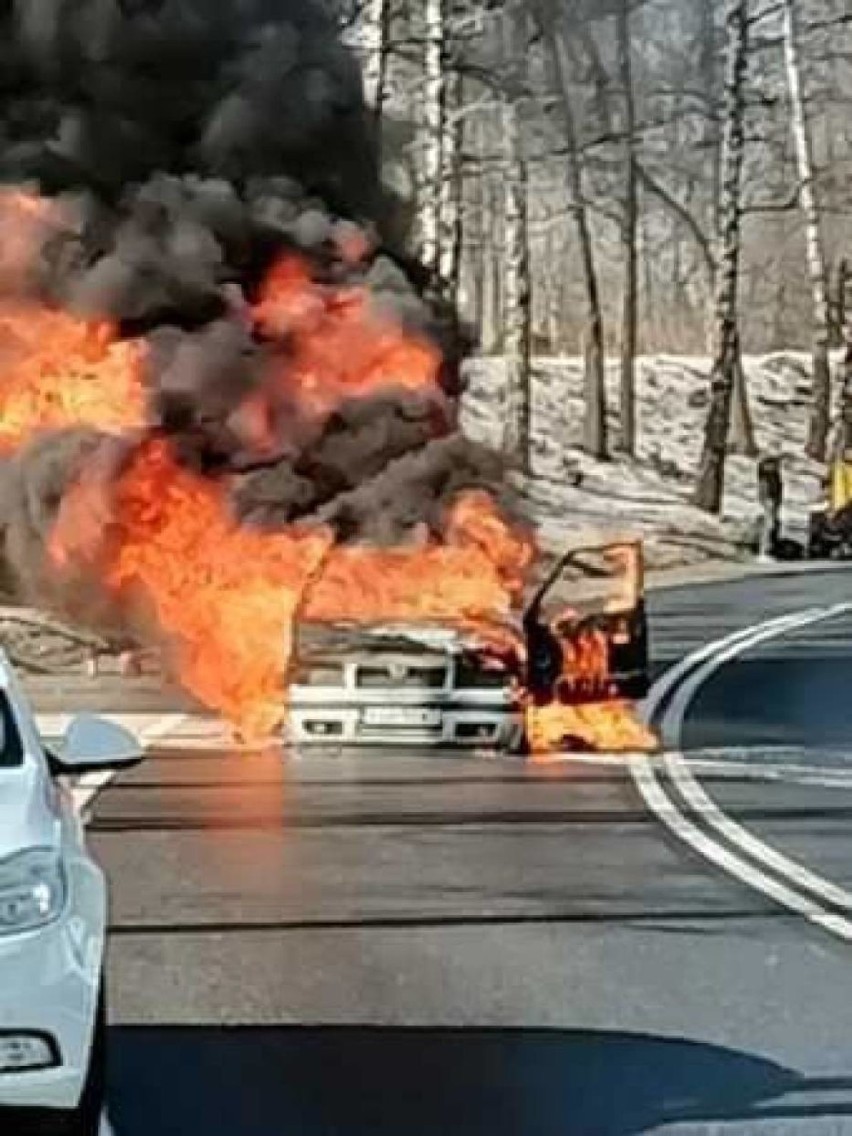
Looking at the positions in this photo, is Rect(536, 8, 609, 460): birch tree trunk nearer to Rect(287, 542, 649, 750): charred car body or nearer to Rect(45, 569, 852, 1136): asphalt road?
Rect(287, 542, 649, 750): charred car body

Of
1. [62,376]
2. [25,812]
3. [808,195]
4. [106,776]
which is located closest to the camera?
[25,812]

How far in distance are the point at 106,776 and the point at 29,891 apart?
943cm

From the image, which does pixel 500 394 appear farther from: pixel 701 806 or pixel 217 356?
pixel 701 806

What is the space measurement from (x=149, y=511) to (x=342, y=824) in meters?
6.87

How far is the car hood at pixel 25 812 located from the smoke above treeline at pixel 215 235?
1235 centimetres

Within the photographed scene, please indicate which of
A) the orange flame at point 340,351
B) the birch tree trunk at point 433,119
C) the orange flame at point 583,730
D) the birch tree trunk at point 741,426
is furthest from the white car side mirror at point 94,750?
the birch tree trunk at point 741,426

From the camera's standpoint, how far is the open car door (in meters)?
17.5

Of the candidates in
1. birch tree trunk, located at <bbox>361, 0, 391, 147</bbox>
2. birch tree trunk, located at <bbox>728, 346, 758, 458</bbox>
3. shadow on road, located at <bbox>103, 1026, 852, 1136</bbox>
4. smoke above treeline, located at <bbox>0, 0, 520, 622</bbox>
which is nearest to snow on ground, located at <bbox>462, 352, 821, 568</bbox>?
birch tree trunk, located at <bbox>728, 346, 758, 458</bbox>

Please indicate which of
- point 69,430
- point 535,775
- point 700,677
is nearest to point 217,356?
point 69,430

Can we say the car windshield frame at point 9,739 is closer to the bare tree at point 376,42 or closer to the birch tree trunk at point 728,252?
the bare tree at point 376,42

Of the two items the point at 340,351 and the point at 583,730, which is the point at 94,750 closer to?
the point at 583,730

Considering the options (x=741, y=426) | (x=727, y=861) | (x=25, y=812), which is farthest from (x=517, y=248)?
(x=25, y=812)

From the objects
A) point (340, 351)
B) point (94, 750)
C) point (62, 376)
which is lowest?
point (94, 750)

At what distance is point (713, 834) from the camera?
13.9 meters
